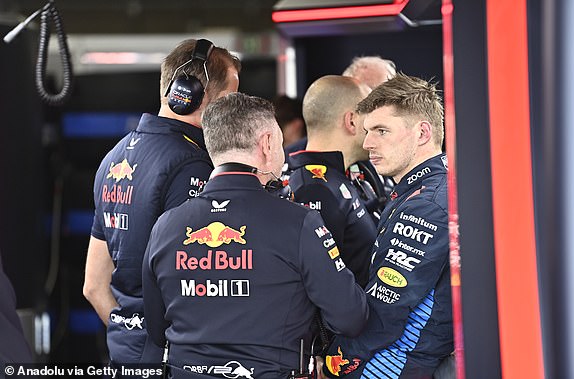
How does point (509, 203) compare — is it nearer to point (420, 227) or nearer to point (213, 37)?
point (420, 227)

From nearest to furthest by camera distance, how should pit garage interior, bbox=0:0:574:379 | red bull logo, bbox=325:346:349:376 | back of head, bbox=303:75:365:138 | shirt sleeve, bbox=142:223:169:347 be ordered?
1. pit garage interior, bbox=0:0:574:379
2. shirt sleeve, bbox=142:223:169:347
3. red bull logo, bbox=325:346:349:376
4. back of head, bbox=303:75:365:138

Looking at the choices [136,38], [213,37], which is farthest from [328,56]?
[136,38]

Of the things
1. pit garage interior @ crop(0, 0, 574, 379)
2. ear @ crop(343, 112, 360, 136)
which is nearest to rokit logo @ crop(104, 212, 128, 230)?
ear @ crop(343, 112, 360, 136)

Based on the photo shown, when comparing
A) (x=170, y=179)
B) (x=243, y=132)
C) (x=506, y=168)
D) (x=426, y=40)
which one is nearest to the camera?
(x=506, y=168)

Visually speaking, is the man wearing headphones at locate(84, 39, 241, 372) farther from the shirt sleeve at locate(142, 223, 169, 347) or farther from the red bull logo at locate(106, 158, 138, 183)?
the shirt sleeve at locate(142, 223, 169, 347)

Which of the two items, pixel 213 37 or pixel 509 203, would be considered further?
pixel 213 37

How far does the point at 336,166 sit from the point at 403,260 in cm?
72

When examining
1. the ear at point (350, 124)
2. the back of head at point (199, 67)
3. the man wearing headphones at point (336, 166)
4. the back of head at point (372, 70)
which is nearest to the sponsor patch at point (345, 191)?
the man wearing headphones at point (336, 166)

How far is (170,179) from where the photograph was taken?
2.58 metres

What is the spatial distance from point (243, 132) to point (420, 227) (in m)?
0.51

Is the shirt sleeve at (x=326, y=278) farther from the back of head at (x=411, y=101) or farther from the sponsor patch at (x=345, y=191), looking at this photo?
the sponsor patch at (x=345, y=191)

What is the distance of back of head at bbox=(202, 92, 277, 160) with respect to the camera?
2297 millimetres

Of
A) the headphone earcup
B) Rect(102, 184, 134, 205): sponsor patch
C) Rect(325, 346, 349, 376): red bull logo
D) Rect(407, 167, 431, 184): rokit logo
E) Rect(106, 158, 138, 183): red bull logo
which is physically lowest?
Rect(325, 346, 349, 376): red bull logo

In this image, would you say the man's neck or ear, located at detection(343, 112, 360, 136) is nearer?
the man's neck
